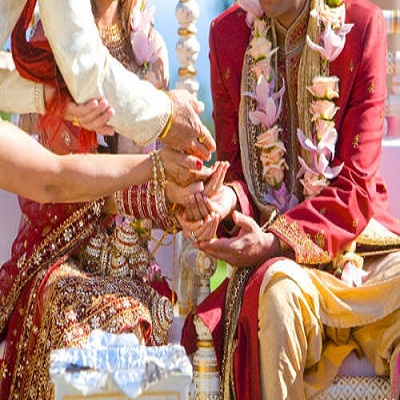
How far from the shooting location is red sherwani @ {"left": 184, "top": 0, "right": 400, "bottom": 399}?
3871 mm

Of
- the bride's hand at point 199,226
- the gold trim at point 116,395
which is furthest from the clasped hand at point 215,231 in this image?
the gold trim at point 116,395

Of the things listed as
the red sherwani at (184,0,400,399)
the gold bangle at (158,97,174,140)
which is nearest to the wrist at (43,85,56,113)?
the gold bangle at (158,97,174,140)

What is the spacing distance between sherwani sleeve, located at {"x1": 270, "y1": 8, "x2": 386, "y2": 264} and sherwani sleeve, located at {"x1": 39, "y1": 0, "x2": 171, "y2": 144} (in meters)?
0.74

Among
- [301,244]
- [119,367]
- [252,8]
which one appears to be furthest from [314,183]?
[119,367]

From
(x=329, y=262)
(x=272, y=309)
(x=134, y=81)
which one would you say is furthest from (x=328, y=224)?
(x=134, y=81)

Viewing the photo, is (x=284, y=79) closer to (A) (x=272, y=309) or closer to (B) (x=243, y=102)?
(B) (x=243, y=102)

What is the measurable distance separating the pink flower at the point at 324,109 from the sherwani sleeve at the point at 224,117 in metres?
0.38

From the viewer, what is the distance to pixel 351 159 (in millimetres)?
4070

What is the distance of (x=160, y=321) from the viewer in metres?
3.91

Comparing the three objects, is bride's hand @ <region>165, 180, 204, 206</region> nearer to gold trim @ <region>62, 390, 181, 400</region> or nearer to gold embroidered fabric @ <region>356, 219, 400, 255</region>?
gold embroidered fabric @ <region>356, 219, 400, 255</region>

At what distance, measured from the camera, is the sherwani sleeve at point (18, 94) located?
3584mm

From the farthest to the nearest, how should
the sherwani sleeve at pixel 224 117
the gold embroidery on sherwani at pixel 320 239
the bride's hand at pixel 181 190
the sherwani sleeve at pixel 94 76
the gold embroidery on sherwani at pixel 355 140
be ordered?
the sherwani sleeve at pixel 224 117, the gold embroidery on sherwani at pixel 355 140, the gold embroidery on sherwani at pixel 320 239, the bride's hand at pixel 181 190, the sherwani sleeve at pixel 94 76

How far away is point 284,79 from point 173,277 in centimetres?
89

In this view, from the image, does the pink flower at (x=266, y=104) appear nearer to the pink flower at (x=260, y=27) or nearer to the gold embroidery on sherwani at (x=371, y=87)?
the pink flower at (x=260, y=27)
